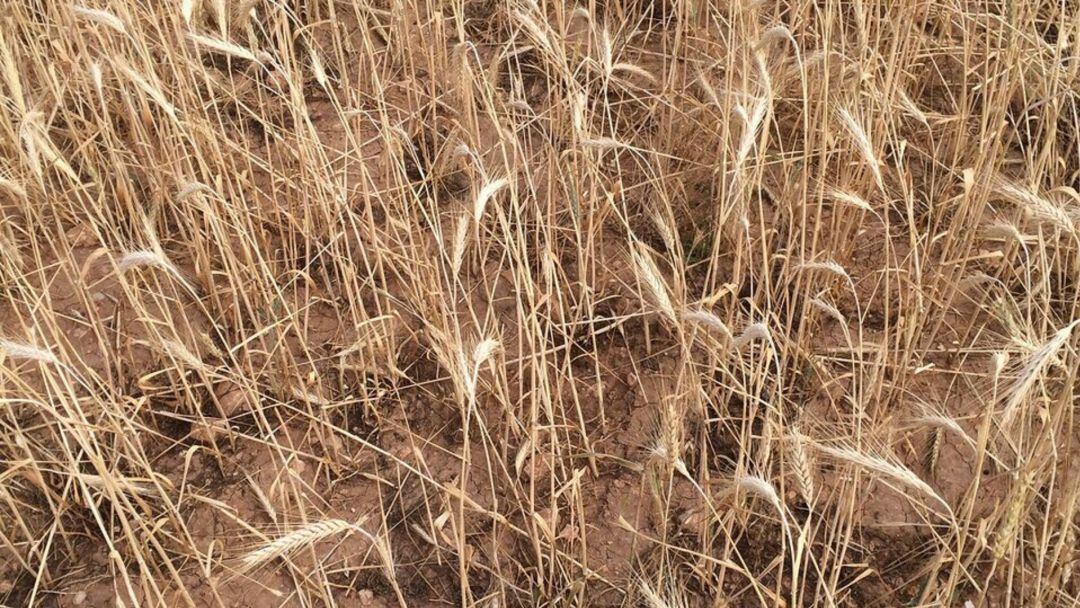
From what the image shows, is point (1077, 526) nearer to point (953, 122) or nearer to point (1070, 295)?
point (1070, 295)

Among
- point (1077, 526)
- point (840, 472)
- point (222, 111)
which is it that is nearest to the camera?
point (1077, 526)

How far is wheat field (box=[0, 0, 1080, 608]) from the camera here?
163cm

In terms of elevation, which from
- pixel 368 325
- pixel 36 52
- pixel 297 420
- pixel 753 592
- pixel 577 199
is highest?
pixel 36 52

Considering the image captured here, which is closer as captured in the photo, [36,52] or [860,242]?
[36,52]

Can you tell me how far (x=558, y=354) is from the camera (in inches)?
81.4

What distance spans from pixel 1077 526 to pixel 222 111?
2062 mm

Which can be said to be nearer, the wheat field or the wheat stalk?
the wheat stalk

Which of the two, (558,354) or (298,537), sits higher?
(298,537)

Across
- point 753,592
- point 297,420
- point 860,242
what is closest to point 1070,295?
point 860,242

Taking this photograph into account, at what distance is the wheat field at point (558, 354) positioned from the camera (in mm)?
1626

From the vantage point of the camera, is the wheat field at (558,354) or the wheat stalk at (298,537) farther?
the wheat field at (558,354)

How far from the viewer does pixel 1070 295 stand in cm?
203

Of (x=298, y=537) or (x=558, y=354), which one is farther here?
(x=558, y=354)

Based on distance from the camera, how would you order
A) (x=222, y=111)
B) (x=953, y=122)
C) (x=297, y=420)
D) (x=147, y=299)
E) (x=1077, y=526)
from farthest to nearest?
(x=222, y=111)
(x=953, y=122)
(x=147, y=299)
(x=297, y=420)
(x=1077, y=526)
